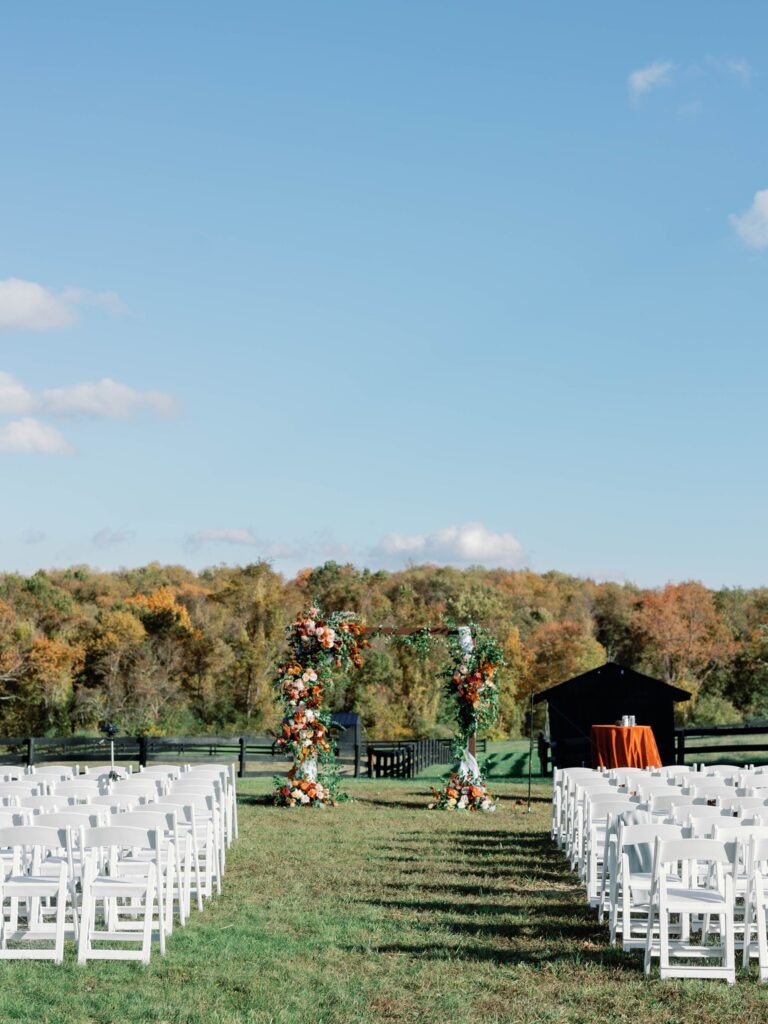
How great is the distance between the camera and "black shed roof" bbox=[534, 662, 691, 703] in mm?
24453

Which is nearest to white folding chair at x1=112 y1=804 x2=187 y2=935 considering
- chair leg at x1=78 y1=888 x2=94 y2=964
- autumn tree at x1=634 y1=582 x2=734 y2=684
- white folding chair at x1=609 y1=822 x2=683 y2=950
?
chair leg at x1=78 y1=888 x2=94 y2=964

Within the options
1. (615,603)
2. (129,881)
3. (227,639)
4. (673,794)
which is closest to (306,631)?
(673,794)

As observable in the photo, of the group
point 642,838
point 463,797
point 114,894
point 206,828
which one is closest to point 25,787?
point 206,828

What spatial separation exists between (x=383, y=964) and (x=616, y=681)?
17.9 metres

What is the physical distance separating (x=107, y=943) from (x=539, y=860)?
5.95 meters

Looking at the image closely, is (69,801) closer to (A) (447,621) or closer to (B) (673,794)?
(B) (673,794)

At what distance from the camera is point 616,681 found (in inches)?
980

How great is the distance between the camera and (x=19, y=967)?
24.4ft

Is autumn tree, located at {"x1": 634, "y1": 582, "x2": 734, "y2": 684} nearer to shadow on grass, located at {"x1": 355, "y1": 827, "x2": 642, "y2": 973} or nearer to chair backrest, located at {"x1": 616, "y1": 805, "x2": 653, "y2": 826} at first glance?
shadow on grass, located at {"x1": 355, "y1": 827, "x2": 642, "y2": 973}

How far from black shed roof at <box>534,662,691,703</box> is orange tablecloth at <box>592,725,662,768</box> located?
16.1 ft

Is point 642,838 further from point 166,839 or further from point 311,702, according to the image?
point 311,702

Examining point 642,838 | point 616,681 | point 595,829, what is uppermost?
point 616,681

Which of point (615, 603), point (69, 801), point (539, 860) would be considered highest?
point (615, 603)

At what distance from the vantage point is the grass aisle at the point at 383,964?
6508mm
